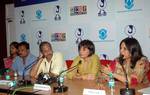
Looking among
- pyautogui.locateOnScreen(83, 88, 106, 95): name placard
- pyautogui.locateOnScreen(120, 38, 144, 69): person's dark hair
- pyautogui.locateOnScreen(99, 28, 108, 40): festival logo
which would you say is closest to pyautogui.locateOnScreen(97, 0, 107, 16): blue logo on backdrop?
pyautogui.locateOnScreen(99, 28, 108, 40): festival logo

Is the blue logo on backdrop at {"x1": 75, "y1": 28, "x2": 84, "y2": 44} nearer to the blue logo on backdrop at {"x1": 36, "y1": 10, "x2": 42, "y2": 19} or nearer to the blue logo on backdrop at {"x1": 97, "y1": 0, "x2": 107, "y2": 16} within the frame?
the blue logo on backdrop at {"x1": 97, "y1": 0, "x2": 107, "y2": 16}

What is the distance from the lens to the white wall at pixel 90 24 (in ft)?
13.4

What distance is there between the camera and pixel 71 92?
2.53 meters

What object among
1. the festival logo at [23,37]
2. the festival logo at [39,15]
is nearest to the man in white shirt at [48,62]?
the festival logo at [39,15]

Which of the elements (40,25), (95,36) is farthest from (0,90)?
(40,25)

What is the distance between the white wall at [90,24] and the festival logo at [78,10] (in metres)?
0.05

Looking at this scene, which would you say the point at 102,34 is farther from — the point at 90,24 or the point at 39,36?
the point at 39,36

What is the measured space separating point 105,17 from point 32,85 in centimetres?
200

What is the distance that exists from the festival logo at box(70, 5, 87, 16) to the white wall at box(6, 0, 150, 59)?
0.17ft

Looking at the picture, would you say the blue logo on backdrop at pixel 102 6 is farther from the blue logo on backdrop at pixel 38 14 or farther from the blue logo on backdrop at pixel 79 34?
the blue logo on backdrop at pixel 38 14

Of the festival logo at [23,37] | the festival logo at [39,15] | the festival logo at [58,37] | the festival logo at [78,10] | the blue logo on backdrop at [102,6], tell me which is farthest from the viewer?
the festival logo at [23,37]

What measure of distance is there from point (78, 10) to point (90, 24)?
35 cm

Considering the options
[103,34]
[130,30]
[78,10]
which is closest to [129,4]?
[130,30]

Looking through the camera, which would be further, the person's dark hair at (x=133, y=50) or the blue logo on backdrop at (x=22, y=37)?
the blue logo on backdrop at (x=22, y=37)
